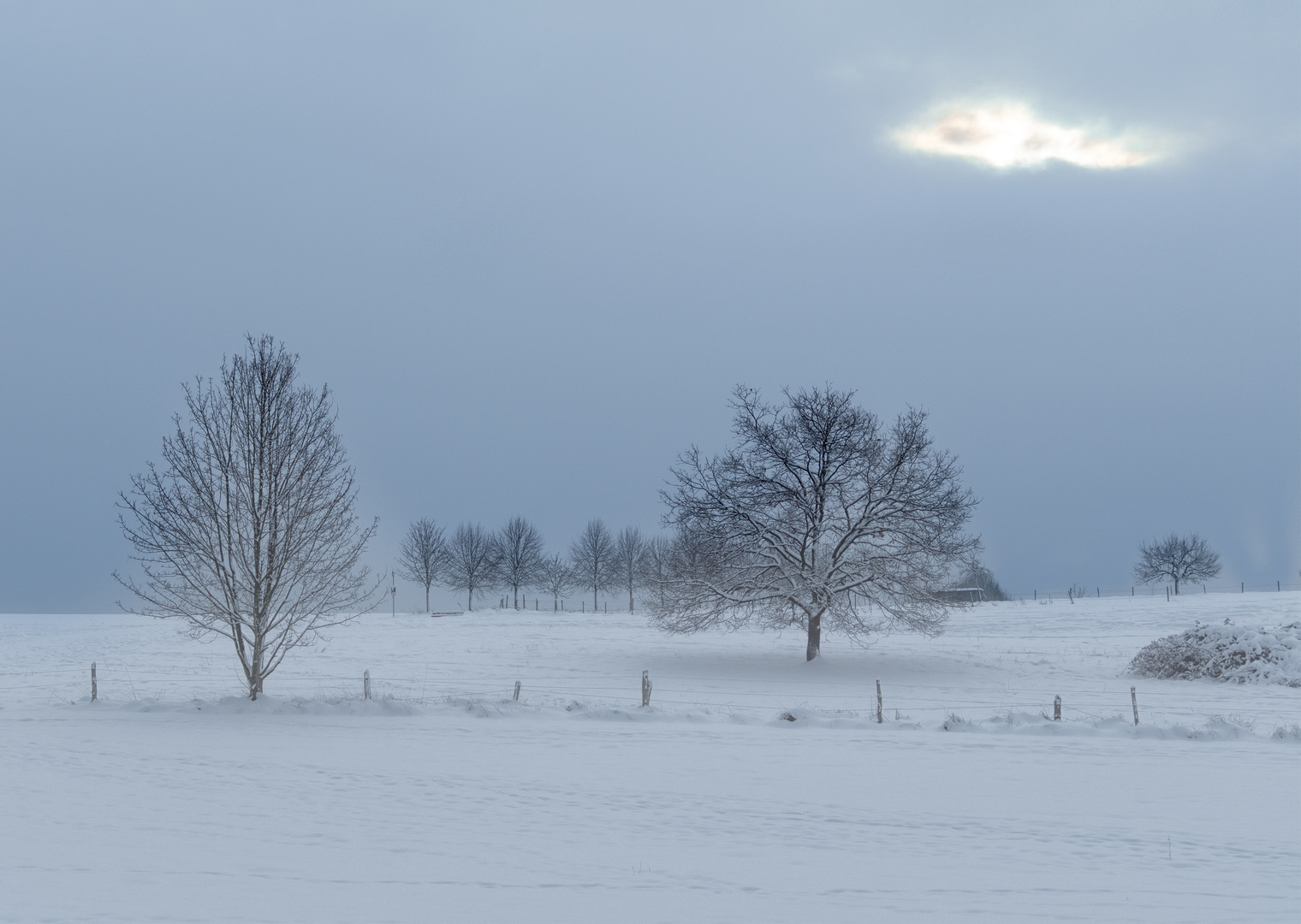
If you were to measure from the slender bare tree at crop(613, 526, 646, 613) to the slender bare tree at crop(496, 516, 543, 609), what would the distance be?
7539 millimetres

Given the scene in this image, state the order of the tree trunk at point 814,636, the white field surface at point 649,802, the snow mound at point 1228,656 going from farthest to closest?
the tree trunk at point 814,636
the snow mound at point 1228,656
the white field surface at point 649,802

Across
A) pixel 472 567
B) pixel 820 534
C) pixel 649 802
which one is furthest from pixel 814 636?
pixel 472 567

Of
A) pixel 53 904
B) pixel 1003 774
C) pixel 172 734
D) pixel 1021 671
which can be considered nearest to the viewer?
pixel 53 904

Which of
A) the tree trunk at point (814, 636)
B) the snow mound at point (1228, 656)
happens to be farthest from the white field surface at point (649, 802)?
the tree trunk at point (814, 636)

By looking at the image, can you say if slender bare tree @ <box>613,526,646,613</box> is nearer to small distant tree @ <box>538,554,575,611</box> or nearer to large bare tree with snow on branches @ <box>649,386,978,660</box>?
small distant tree @ <box>538,554,575,611</box>

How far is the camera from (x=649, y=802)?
1162 centimetres

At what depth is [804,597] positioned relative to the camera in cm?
2845

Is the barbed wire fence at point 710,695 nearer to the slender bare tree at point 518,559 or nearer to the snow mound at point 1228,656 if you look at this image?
the snow mound at point 1228,656

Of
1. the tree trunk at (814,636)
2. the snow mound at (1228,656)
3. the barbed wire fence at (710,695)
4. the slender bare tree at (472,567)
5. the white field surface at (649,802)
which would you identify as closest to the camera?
the white field surface at (649,802)

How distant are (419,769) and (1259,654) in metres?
→ 23.2

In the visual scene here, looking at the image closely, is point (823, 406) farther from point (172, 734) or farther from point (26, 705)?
point (26, 705)

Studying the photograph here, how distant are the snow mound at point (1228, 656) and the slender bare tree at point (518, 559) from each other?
2334 inches

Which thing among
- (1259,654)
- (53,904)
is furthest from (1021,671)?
(53,904)

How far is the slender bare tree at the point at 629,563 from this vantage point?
82.8 m
